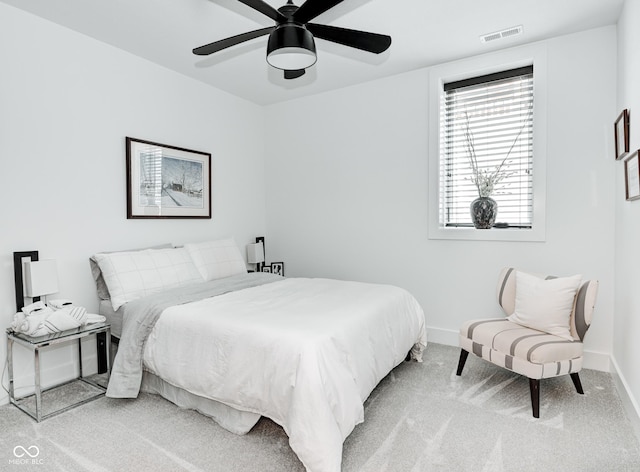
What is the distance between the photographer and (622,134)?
2.59 m

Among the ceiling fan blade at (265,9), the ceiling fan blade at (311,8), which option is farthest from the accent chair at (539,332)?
the ceiling fan blade at (265,9)

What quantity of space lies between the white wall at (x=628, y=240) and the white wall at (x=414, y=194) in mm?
157

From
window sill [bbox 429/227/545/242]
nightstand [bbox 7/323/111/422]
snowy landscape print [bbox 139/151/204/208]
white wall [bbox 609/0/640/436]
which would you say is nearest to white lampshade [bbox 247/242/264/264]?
snowy landscape print [bbox 139/151/204/208]

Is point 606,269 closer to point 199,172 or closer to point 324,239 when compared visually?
point 324,239

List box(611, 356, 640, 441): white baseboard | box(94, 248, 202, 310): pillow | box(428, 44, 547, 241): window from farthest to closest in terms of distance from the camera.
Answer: box(428, 44, 547, 241): window, box(94, 248, 202, 310): pillow, box(611, 356, 640, 441): white baseboard

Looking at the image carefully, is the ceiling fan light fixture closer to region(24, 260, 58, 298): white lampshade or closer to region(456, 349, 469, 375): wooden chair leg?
region(24, 260, 58, 298): white lampshade

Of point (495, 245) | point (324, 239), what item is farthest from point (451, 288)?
point (324, 239)

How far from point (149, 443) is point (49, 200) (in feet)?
6.29

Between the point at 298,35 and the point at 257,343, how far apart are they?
5.51 ft

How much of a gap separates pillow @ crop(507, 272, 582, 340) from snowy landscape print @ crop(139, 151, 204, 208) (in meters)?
3.14

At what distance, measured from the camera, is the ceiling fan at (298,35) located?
2.04 metres

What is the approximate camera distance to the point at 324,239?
14.8ft

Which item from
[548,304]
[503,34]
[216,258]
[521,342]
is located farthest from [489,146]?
[216,258]

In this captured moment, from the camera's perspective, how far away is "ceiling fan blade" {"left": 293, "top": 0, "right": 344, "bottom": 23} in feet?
6.47
